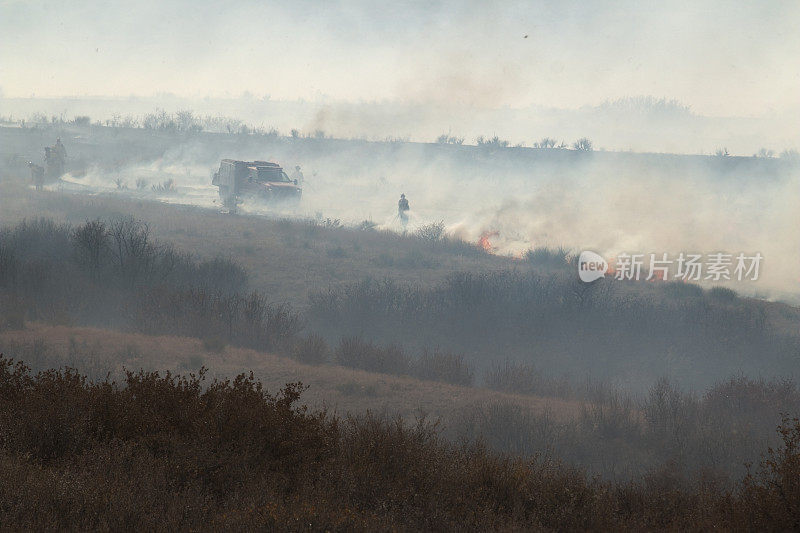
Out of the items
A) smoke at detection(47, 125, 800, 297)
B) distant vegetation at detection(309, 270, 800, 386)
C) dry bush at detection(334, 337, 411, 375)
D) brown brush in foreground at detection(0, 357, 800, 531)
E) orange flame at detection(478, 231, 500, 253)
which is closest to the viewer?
brown brush in foreground at detection(0, 357, 800, 531)

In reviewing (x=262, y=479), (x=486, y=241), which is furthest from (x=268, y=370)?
(x=486, y=241)

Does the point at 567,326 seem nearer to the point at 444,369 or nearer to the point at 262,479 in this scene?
the point at 444,369

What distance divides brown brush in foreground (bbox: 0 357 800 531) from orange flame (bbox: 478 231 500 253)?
2199cm

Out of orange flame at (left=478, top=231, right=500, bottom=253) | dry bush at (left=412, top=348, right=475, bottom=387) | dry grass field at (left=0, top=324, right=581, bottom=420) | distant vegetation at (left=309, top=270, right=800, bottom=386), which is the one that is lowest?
dry grass field at (left=0, top=324, right=581, bottom=420)

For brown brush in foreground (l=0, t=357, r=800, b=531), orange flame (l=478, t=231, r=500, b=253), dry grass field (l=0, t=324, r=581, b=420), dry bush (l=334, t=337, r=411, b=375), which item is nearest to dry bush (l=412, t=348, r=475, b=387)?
dry bush (l=334, t=337, r=411, b=375)

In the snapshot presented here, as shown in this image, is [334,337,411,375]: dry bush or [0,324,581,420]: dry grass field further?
[334,337,411,375]: dry bush

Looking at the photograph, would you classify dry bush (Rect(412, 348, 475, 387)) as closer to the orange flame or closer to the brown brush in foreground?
the brown brush in foreground

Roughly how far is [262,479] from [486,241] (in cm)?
2656

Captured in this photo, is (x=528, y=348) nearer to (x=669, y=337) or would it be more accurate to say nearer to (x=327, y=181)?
(x=669, y=337)

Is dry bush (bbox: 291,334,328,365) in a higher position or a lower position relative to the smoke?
lower

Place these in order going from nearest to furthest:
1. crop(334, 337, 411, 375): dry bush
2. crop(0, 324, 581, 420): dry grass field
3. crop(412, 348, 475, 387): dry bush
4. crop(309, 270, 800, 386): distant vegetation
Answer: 1. crop(0, 324, 581, 420): dry grass field
2. crop(412, 348, 475, 387): dry bush
3. crop(334, 337, 411, 375): dry bush
4. crop(309, 270, 800, 386): distant vegetation

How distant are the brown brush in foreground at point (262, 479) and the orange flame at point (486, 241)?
22.0 metres

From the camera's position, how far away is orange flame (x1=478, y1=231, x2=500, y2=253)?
29.4 m

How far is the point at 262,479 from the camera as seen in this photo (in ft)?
19.2
